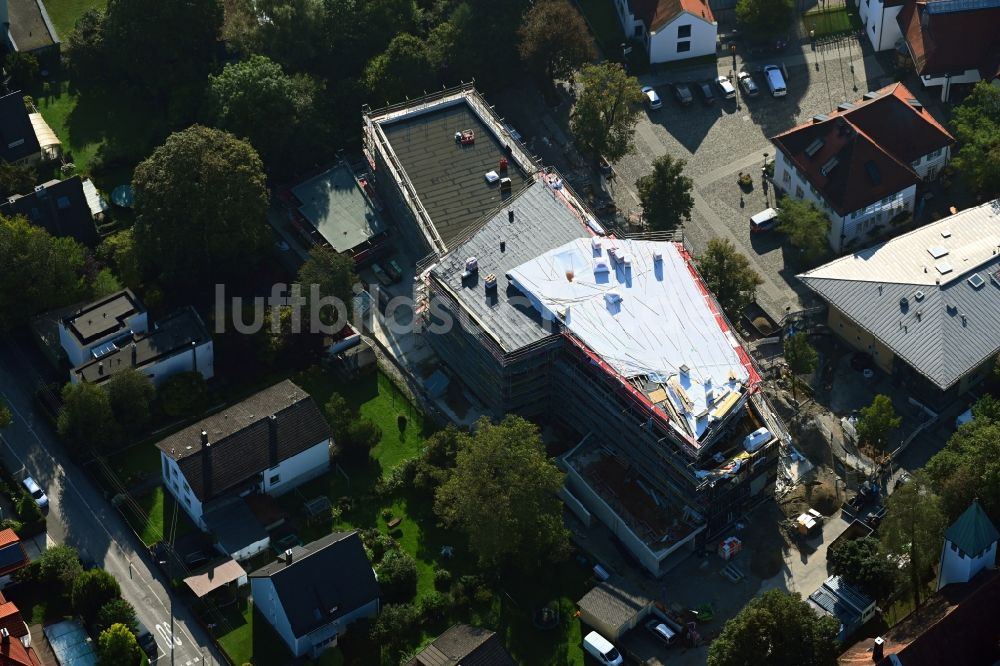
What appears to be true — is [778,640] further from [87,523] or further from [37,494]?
[37,494]

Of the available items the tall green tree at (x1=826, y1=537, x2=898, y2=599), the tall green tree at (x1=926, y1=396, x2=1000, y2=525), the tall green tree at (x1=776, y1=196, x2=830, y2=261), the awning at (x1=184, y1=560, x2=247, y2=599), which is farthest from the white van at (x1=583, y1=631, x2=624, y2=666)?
the tall green tree at (x1=776, y1=196, x2=830, y2=261)

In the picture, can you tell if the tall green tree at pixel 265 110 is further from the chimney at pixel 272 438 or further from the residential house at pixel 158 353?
the chimney at pixel 272 438

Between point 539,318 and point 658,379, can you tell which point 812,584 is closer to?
point 658,379

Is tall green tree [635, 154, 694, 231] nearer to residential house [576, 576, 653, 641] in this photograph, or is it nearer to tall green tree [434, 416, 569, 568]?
tall green tree [434, 416, 569, 568]

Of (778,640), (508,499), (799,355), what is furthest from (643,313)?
(778,640)

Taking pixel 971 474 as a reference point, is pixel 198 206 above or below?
above

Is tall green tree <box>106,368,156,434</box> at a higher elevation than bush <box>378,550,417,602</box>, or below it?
higher

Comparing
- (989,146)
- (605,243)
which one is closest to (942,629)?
(605,243)
